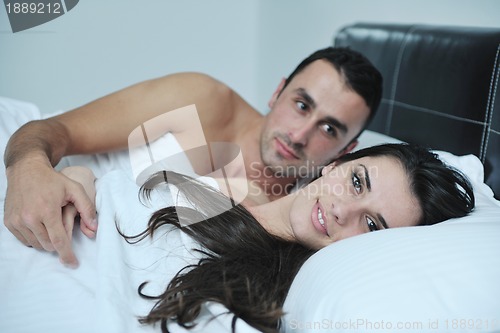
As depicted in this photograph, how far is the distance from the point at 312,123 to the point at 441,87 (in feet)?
1.37

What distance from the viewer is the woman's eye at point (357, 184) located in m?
1.01

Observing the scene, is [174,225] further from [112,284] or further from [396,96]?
[396,96]

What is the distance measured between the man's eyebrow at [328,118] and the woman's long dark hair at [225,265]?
54 centimetres

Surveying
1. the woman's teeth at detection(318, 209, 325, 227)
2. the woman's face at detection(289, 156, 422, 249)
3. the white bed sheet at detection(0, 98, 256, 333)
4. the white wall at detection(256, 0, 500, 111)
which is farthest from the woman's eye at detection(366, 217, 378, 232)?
the white wall at detection(256, 0, 500, 111)

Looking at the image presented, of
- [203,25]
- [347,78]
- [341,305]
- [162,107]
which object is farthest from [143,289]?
[203,25]

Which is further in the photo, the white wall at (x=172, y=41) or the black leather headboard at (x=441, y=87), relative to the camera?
the white wall at (x=172, y=41)

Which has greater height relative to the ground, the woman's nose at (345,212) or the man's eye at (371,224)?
the woman's nose at (345,212)

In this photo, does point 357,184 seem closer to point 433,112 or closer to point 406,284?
point 406,284

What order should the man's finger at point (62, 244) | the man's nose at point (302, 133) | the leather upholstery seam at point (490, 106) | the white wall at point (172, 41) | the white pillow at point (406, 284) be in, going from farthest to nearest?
the white wall at point (172, 41)
the man's nose at point (302, 133)
the leather upholstery seam at point (490, 106)
the man's finger at point (62, 244)
the white pillow at point (406, 284)

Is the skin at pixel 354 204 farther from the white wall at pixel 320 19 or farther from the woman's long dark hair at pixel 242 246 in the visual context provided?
the white wall at pixel 320 19

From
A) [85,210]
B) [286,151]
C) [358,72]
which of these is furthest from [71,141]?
[358,72]

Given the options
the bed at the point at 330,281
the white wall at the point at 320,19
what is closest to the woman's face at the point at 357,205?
the bed at the point at 330,281

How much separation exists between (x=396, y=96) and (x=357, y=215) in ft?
2.48

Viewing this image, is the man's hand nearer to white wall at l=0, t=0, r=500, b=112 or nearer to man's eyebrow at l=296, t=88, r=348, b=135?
man's eyebrow at l=296, t=88, r=348, b=135
